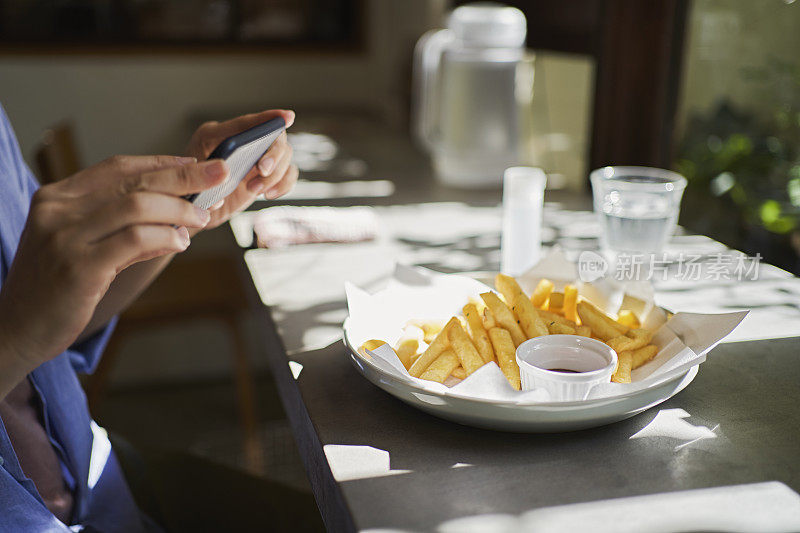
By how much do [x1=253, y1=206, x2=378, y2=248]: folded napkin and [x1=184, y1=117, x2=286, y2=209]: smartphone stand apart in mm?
518

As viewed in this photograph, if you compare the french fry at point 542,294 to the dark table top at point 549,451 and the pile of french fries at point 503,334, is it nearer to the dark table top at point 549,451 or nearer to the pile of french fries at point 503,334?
the pile of french fries at point 503,334

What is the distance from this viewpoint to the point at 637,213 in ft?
4.06

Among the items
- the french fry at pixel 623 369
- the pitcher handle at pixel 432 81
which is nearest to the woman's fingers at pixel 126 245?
the french fry at pixel 623 369

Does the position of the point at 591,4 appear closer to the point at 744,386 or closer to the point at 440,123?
the point at 440,123

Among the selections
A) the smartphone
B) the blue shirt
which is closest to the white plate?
the smartphone

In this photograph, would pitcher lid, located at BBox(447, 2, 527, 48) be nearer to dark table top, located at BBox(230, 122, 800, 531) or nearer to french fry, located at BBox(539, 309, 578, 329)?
dark table top, located at BBox(230, 122, 800, 531)

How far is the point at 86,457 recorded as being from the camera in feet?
3.42

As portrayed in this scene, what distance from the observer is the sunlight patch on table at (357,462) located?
2.32ft

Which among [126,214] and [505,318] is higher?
[126,214]

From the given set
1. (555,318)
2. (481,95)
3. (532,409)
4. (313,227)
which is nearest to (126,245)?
(532,409)

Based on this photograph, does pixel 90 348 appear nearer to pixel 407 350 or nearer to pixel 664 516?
pixel 407 350

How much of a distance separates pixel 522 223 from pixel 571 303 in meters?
0.32

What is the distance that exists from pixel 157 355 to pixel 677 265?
2.77 m

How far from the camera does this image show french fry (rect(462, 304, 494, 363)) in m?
0.83
